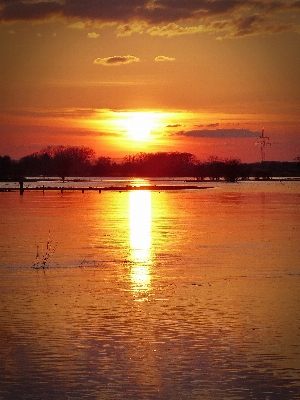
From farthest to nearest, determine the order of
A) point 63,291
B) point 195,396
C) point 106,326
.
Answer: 1. point 63,291
2. point 106,326
3. point 195,396

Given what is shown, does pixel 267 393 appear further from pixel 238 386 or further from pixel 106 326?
pixel 106 326

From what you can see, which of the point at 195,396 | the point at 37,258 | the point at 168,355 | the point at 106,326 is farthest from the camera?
the point at 37,258

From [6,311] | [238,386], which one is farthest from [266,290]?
[238,386]

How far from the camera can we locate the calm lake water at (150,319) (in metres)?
12.5

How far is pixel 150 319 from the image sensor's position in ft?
57.4

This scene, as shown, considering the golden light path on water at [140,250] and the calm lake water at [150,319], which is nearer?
the calm lake water at [150,319]

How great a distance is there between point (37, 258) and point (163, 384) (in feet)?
55.4

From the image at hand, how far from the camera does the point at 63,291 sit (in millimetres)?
21438

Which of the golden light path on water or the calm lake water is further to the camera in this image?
the golden light path on water

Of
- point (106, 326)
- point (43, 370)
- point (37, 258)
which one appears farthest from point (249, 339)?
point (37, 258)

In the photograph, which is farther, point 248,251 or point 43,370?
point 248,251

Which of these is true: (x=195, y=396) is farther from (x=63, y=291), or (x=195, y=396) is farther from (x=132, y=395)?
(x=63, y=291)

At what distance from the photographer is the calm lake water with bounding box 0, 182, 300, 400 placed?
1253 cm

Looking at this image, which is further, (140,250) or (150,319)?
(140,250)
